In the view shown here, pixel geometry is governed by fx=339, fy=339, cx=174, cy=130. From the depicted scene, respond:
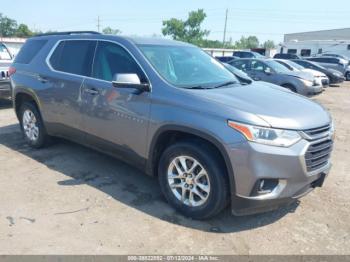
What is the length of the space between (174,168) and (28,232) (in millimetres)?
1557

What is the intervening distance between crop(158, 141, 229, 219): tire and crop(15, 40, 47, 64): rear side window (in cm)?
307

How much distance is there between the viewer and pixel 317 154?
10.7ft

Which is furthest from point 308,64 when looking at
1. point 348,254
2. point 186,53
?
point 348,254

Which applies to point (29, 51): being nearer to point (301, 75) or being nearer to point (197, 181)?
point (197, 181)

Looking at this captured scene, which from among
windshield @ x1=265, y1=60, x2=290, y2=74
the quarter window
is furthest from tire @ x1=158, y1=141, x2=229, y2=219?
windshield @ x1=265, y1=60, x2=290, y2=74

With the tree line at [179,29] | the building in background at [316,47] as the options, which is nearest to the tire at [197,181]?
the building in background at [316,47]

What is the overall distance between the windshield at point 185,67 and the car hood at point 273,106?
12.6 inches

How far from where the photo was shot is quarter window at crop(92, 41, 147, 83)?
3.96m

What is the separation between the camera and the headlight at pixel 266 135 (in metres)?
2.97

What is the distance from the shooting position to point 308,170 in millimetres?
3152

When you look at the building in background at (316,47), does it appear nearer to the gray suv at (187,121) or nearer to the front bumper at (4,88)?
the front bumper at (4,88)

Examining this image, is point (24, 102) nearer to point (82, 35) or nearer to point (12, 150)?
point (12, 150)

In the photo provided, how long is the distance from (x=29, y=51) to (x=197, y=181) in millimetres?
3800

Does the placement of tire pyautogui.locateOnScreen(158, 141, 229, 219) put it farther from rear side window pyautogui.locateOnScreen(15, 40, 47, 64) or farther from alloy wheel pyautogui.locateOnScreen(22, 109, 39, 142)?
rear side window pyautogui.locateOnScreen(15, 40, 47, 64)
